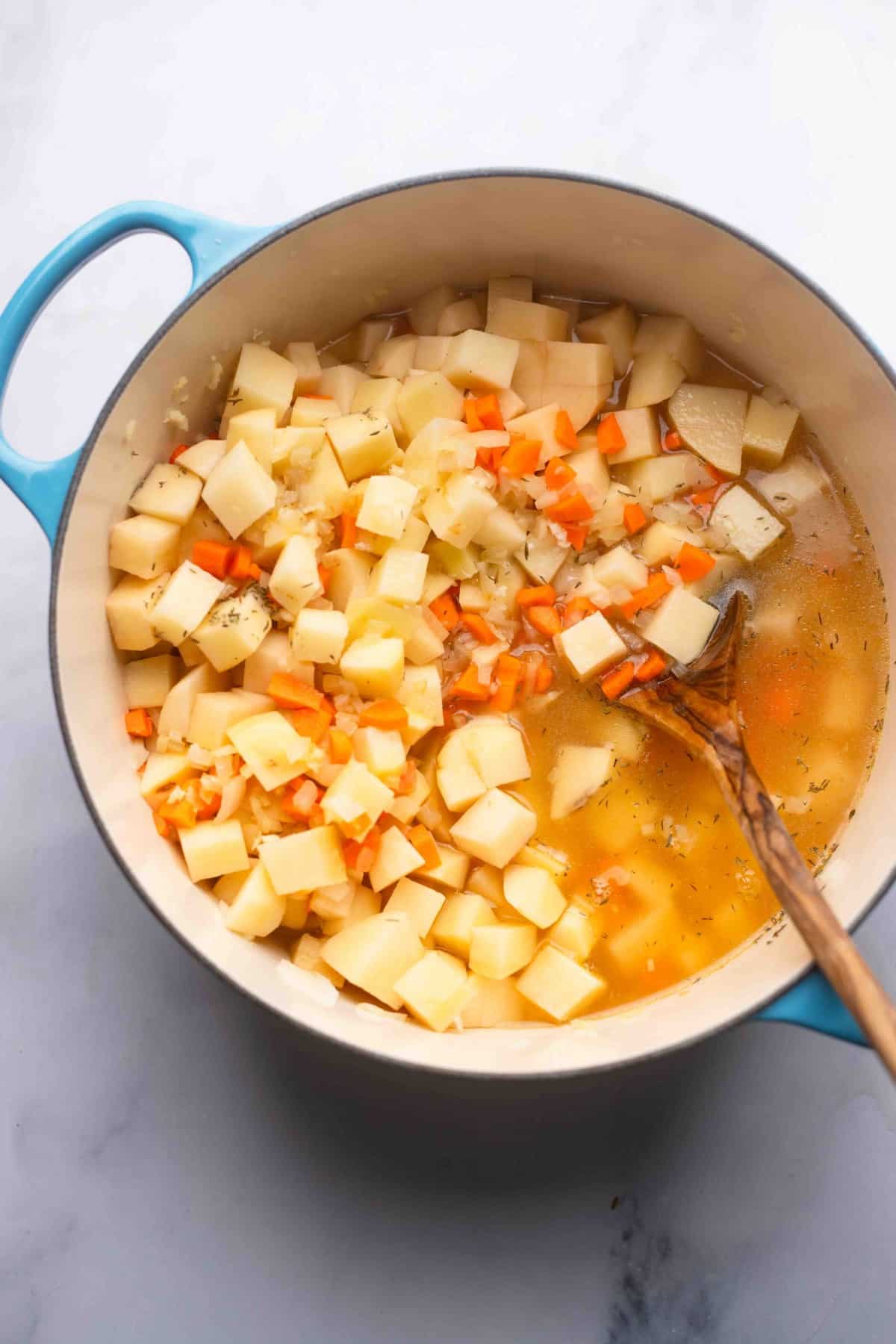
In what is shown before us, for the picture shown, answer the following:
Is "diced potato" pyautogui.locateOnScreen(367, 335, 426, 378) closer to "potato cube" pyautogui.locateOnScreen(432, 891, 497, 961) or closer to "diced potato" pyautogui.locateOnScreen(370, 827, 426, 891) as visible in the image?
"diced potato" pyautogui.locateOnScreen(370, 827, 426, 891)

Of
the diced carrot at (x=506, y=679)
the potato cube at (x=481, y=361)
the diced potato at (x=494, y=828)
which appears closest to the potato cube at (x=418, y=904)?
the diced potato at (x=494, y=828)

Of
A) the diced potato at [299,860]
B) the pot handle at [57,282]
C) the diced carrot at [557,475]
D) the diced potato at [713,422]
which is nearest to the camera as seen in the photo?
the pot handle at [57,282]

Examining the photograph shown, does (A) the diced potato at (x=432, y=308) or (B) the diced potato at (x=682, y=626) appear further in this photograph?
(A) the diced potato at (x=432, y=308)

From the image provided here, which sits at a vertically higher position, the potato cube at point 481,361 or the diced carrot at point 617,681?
the potato cube at point 481,361

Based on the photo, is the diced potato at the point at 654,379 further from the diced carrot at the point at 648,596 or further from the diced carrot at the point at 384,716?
the diced carrot at the point at 384,716

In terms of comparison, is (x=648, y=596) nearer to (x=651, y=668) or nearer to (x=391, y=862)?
(x=651, y=668)

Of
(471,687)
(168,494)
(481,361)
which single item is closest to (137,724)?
(168,494)

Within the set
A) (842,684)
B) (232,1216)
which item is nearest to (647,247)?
(842,684)
